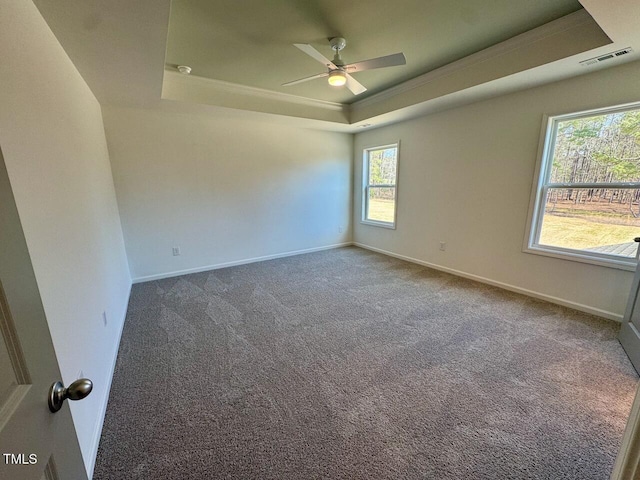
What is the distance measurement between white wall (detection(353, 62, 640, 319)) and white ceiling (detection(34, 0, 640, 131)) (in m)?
0.24

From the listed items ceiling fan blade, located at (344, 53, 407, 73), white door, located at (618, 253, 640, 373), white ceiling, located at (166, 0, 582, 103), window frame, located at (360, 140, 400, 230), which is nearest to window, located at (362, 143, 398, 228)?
window frame, located at (360, 140, 400, 230)

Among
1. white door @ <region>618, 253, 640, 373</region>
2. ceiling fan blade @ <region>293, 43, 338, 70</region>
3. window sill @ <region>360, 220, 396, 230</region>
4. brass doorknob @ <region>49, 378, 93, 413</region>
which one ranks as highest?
ceiling fan blade @ <region>293, 43, 338, 70</region>

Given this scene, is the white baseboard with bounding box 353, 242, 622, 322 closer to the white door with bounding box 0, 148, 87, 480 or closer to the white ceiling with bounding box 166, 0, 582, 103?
the white ceiling with bounding box 166, 0, 582, 103

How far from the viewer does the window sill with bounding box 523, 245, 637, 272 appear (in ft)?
8.27

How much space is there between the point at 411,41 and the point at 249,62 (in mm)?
1664

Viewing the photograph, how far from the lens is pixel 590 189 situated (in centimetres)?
272

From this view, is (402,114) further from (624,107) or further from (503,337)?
(503,337)

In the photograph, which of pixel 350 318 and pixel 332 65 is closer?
pixel 332 65

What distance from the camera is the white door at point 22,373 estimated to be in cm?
47

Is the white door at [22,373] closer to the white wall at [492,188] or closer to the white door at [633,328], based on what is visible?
the white door at [633,328]

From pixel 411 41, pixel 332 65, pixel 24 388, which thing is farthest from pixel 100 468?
pixel 411 41

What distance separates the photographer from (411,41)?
2576mm

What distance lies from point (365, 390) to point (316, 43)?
301 cm

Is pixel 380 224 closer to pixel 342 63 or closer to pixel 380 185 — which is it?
pixel 380 185
